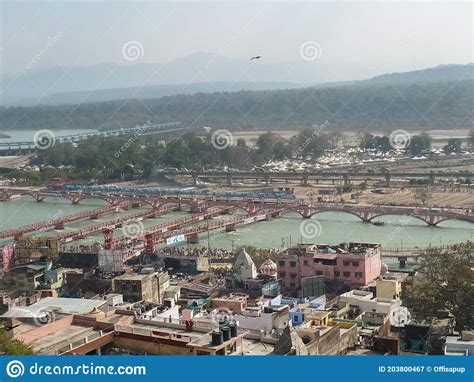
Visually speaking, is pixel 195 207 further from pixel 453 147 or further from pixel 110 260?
pixel 453 147

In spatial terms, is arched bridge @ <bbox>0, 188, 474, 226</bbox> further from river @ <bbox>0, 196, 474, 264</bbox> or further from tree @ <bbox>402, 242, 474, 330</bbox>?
tree @ <bbox>402, 242, 474, 330</bbox>

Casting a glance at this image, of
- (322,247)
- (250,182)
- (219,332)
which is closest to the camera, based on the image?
(219,332)

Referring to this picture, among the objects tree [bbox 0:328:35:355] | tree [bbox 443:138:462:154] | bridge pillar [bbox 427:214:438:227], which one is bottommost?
bridge pillar [bbox 427:214:438:227]

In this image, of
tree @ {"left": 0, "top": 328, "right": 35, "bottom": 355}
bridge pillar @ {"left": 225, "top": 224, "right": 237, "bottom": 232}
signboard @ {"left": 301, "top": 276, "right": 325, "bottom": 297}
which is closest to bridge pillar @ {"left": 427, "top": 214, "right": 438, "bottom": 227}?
bridge pillar @ {"left": 225, "top": 224, "right": 237, "bottom": 232}

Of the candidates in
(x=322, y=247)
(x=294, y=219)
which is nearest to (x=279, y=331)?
(x=322, y=247)

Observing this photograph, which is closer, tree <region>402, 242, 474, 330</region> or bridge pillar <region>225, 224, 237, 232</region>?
tree <region>402, 242, 474, 330</region>

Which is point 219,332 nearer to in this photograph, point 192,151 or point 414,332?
point 414,332

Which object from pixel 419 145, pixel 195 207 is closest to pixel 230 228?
pixel 195 207
